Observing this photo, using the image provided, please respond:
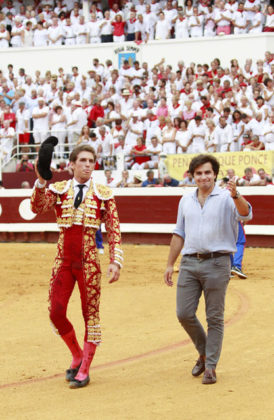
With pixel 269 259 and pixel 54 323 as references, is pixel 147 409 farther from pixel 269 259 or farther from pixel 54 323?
pixel 269 259

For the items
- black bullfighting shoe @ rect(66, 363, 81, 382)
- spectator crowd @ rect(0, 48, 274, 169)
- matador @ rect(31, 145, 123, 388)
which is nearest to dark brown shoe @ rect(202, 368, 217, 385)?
matador @ rect(31, 145, 123, 388)

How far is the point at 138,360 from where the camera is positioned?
20.5 feet

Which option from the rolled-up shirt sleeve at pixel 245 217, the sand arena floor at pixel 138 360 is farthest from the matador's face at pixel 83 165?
the sand arena floor at pixel 138 360

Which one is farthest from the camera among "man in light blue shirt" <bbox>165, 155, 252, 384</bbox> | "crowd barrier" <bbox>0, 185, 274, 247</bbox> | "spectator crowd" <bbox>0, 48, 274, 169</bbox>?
"spectator crowd" <bbox>0, 48, 274, 169</bbox>

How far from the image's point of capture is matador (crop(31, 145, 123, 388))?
5457 millimetres

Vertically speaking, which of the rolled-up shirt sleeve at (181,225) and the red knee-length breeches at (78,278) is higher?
the rolled-up shirt sleeve at (181,225)

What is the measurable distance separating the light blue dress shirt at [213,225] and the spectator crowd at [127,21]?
16369mm

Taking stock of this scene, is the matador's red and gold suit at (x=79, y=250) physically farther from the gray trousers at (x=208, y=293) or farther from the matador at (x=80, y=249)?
the gray trousers at (x=208, y=293)

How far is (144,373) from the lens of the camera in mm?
5785

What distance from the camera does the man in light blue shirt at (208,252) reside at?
5.30 meters

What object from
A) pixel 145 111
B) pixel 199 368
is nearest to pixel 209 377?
pixel 199 368

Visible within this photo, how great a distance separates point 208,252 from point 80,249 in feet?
3.06

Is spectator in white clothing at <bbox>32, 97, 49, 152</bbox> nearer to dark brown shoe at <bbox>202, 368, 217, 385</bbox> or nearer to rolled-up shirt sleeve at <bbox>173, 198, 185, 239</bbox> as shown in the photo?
rolled-up shirt sleeve at <bbox>173, 198, 185, 239</bbox>

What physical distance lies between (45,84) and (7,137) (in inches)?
90.2
